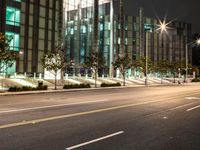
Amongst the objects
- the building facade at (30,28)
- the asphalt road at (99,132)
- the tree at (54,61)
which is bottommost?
the asphalt road at (99,132)

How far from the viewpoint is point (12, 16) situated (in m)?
58.5

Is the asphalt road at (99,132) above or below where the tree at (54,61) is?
below

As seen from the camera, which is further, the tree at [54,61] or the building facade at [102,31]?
the building facade at [102,31]

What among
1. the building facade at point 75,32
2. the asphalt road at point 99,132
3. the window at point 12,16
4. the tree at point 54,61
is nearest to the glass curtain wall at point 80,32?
the building facade at point 75,32

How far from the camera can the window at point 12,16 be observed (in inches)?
2278

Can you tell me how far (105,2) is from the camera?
85.0 metres

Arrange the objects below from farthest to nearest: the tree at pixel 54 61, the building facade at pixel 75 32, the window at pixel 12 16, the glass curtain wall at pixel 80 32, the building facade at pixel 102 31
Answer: the glass curtain wall at pixel 80 32 < the building facade at pixel 102 31 < the building facade at pixel 75 32 < the window at pixel 12 16 < the tree at pixel 54 61

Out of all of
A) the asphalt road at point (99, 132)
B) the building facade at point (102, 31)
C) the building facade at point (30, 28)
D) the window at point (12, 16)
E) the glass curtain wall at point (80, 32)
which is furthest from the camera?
the glass curtain wall at point (80, 32)

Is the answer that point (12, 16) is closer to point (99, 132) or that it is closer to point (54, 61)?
point (54, 61)

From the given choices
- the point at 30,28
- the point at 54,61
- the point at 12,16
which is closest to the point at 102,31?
the point at 30,28

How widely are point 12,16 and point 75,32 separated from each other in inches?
1217

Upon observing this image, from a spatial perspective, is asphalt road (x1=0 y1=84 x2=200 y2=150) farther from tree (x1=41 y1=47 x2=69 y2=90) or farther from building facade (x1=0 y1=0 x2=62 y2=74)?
building facade (x1=0 y1=0 x2=62 y2=74)

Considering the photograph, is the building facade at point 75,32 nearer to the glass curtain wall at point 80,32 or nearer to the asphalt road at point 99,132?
the glass curtain wall at point 80,32

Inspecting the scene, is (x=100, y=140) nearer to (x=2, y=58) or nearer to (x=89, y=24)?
(x=2, y=58)
